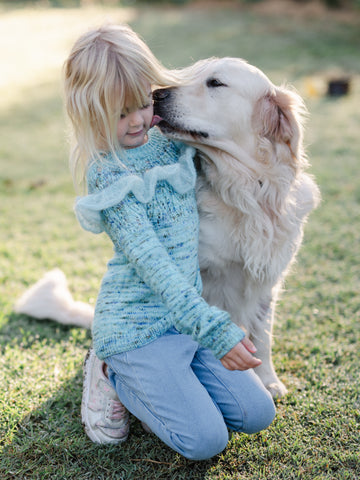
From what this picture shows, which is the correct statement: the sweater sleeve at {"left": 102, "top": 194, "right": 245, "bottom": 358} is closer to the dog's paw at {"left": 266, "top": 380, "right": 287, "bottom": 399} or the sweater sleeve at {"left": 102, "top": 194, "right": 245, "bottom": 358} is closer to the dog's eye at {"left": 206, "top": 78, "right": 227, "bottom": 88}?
the dog's eye at {"left": 206, "top": 78, "right": 227, "bottom": 88}

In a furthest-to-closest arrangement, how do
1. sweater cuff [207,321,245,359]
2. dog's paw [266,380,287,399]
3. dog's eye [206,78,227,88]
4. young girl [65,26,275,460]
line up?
dog's paw [266,380,287,399] → dog's eye [206,78,227,88] → young girl [65,26,275,460] → sweater cuff [207,321,245,359]

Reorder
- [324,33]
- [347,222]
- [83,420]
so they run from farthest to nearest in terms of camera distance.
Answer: [324,33] < [347,222] < [83,420]

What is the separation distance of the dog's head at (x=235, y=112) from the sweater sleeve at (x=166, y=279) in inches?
18.7

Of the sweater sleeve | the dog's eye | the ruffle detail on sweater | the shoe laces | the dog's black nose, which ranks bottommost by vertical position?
the shoe laces

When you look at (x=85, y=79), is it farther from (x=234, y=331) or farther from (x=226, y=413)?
(x=226, y=413)

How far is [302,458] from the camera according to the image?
78.7 inches

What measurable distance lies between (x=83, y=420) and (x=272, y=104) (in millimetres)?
1539

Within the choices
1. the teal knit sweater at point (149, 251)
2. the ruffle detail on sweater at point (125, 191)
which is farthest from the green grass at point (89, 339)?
the ruffle detail on sweater at point (125, 191)

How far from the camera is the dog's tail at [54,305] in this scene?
9.48 ft

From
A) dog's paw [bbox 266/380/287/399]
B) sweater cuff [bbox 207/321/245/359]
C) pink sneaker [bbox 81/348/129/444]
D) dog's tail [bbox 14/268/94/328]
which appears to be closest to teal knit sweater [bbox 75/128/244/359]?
sweater cuff [bbox 207/321/245/359]

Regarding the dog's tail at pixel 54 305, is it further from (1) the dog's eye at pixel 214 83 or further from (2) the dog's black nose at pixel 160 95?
(1) the dog's eye at pixel 214 83

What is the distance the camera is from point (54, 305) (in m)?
2.90

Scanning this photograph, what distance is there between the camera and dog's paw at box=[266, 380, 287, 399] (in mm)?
2379

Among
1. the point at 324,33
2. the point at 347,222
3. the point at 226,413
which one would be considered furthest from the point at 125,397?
the point at 324,33
